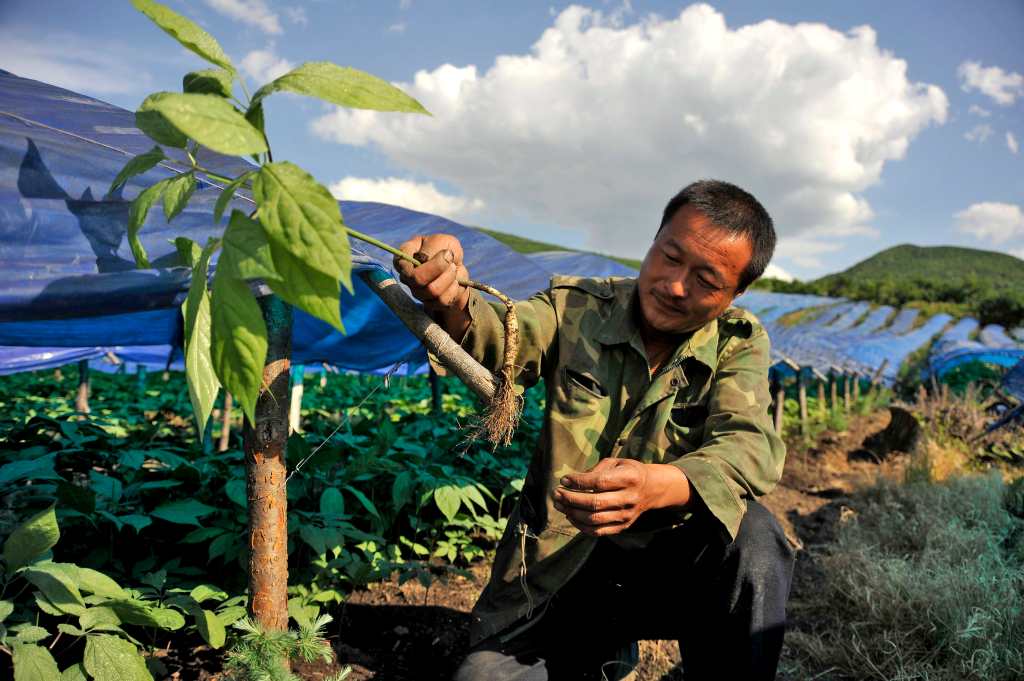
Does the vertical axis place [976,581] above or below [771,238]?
below

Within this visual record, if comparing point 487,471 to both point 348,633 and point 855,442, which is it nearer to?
point 348,633

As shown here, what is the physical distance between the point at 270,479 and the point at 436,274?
65cm

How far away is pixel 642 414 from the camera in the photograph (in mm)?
1788

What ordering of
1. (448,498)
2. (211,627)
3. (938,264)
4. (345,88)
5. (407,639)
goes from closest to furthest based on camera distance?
(345,88)
(211,627)
(407,639)
(448,498)
(938,264)

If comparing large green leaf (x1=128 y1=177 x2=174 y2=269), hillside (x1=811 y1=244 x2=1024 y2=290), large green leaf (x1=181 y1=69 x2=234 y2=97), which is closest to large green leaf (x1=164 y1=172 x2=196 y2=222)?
large green leaf (x1=128 y1=177 x2=174 y2=269)

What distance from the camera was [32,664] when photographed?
1.30 metres

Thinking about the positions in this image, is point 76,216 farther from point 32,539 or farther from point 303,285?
point 303,285

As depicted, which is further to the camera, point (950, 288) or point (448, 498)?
point (950, 288)

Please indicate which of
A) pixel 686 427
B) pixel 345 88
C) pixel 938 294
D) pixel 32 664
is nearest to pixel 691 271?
pixel 686 427

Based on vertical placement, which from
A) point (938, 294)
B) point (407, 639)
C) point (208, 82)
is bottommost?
point (407, 639)

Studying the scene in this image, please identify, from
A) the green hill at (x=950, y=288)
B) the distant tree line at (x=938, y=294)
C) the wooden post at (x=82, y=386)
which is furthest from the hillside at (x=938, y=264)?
the wooden post at (x=82, y=386)

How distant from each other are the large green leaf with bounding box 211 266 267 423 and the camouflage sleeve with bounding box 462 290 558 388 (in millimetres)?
725

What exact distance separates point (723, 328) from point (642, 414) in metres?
0.34

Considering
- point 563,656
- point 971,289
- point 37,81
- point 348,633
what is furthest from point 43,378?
point 971,289
